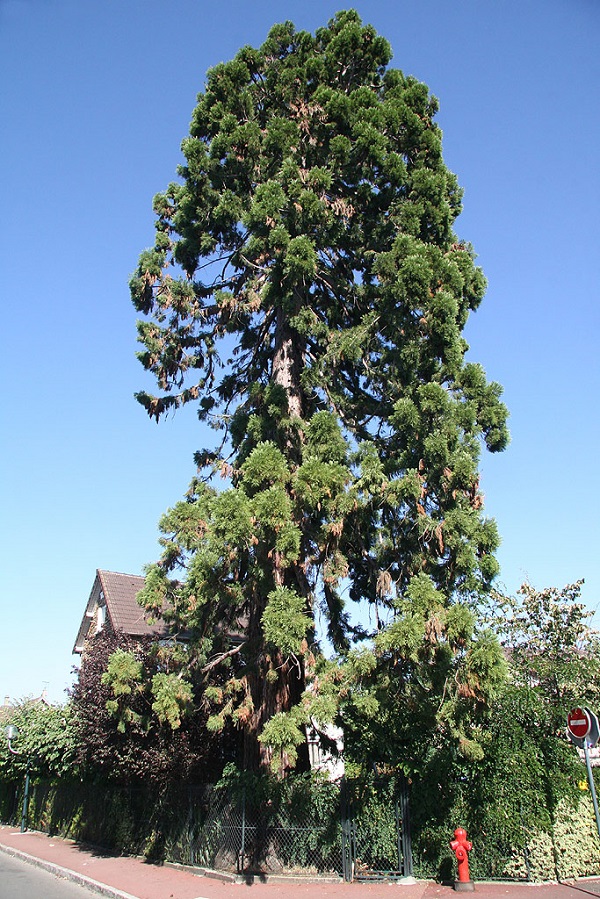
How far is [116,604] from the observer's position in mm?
24828

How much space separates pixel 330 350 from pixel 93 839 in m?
16.0

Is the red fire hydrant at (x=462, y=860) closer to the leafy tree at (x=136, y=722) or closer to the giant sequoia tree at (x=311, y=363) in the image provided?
the giant sequoia tree at (x=311, y=363)

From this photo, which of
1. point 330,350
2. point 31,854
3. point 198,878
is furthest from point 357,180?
point 31,854

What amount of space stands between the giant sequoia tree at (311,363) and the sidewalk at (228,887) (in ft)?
6.77

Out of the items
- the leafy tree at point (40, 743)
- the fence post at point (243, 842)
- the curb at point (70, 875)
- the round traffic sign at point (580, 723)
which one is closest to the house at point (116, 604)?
the leafy tree at point (40, 743)

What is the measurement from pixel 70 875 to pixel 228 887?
4404mm

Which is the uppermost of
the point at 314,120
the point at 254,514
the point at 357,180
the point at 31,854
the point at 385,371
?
the point at 314,120

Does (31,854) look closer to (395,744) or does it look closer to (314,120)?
(395,744)

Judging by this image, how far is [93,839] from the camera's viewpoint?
18391 millimetres

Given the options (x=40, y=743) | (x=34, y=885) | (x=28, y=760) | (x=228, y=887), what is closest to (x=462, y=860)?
(x=228, y=887)

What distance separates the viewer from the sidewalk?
31.2 ft

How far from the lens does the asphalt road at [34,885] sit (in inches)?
432

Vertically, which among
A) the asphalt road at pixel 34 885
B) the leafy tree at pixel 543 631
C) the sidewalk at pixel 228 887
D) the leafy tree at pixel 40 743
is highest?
the leafy tree at pixel 543 631

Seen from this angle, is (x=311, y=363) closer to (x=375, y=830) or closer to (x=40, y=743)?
(x=375, y=830)
